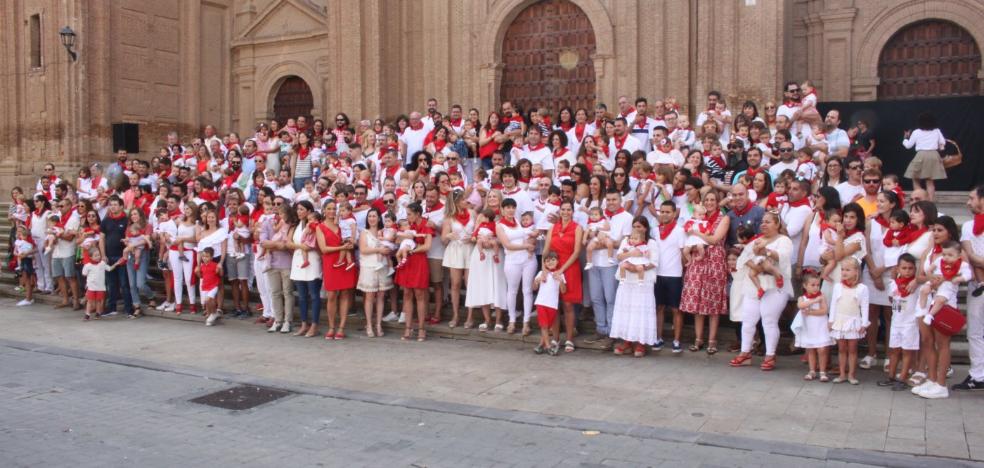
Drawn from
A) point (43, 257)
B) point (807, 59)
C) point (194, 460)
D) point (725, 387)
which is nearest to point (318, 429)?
point (194, 460)

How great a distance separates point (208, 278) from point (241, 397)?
4834 millimetres

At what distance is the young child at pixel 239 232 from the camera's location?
519 inches

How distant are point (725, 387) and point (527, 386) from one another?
2.00m

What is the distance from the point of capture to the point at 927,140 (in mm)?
13047

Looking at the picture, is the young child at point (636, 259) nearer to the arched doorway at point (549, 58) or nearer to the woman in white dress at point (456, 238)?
the woman in white dress at point (456, 238)

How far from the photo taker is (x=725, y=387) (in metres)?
8.65

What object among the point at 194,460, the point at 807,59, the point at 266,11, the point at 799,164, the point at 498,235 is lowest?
the point at 194,460

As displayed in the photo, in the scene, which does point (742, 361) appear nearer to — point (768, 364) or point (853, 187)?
point (768, 364)

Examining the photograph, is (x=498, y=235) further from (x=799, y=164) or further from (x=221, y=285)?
(x=221, y=285)

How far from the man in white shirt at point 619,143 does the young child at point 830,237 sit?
4.17m

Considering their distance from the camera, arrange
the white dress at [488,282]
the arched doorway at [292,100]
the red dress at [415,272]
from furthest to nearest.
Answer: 1. the arched doorway at [292,100]
2. the red dress at [415,272]
3. the white dress at [488,282]

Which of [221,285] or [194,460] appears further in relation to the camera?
[221,285]

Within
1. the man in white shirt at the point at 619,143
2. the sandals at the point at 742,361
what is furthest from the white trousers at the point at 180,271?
the sandals at the point at 742,361

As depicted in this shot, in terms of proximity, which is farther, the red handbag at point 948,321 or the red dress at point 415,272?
the red dress at point 415,272
